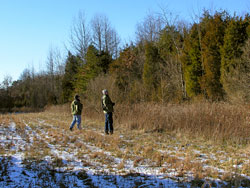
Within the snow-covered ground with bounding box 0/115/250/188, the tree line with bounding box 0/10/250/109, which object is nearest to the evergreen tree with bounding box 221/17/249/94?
the tree line with bounding box 0/10/250/109

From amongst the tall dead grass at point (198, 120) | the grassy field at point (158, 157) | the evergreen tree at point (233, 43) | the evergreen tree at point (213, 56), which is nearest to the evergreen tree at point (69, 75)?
the evergreen tree at point (213, 56)

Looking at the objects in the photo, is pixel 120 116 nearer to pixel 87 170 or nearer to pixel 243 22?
pixel 87 170

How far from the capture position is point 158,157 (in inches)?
206

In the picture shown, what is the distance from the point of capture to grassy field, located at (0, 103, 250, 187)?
398 cm

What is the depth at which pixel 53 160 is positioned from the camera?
17.0 feet

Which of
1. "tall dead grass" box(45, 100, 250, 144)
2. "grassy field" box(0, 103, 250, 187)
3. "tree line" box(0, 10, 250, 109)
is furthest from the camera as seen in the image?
"tree line" box(0, 10, 250, 109)

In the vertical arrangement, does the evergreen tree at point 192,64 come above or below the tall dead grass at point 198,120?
above

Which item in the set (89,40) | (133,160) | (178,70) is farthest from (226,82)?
(89,40)

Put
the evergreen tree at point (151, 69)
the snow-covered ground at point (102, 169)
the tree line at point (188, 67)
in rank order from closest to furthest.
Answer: the snow-covered ground at point (102, 169) < the tree line at point (188, 67) < the evergreen tree at point (151, 69)

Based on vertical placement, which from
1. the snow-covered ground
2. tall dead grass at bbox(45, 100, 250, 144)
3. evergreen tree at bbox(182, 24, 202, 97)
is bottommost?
the snow-covered ground

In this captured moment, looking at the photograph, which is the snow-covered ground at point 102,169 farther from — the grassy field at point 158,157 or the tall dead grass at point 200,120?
the tall dead grass at point 200,120

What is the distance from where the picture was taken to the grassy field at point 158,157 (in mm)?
3984

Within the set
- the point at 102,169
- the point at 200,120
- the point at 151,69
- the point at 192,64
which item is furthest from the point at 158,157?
the point at 151,69

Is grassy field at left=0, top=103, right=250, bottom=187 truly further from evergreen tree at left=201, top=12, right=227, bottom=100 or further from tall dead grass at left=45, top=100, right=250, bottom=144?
evergreen tree at left=201, top=12, right=227, bottom=100
